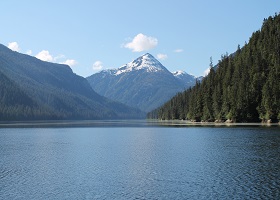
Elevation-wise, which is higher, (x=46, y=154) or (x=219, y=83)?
(x=219, y=83)

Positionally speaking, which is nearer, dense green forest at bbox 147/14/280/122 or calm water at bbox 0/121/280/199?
calm water at bbox 0/121/280/199

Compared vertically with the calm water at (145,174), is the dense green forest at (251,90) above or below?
above

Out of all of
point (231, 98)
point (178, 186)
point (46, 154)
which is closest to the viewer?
point (178, 186)

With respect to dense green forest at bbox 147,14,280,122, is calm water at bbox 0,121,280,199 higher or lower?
lower

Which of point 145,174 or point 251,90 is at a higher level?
point 251,90

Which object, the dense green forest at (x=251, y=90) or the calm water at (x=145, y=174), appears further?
the dense green forest at (x=251, y=90)

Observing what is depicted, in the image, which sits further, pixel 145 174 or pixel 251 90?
pixel 251 90

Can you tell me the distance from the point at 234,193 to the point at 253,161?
19069mm

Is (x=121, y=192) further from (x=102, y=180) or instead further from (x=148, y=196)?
(x=102, y=180)

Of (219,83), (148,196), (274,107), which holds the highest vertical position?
(219,83)

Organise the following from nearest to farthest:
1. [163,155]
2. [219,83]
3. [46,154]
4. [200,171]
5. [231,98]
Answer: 1. [200,171]
2. [163,155]
3. [46,154]
4. [231,98]
5. [219,83]

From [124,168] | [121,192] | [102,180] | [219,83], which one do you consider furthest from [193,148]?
[219,83]

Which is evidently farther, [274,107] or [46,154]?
[274,107]

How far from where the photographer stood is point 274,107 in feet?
469
